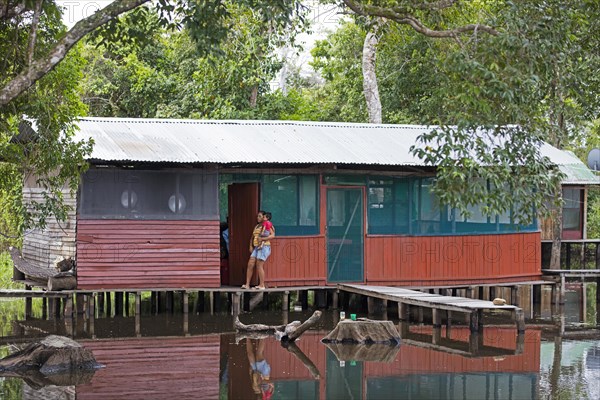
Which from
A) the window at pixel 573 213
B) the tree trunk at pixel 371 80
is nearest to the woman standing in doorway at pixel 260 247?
the tree trunk at pixel 371 80

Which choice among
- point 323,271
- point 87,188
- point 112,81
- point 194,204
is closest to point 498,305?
point 323,271

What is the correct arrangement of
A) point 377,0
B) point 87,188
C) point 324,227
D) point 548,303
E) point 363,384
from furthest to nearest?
1. point 548,303
2. point 324,227
3. point 87,188
4. point 377,0
5. point 363,384

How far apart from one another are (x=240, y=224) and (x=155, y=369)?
28.0 ft

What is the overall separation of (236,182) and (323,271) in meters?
2.58

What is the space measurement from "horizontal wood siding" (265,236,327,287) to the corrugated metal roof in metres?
1.78

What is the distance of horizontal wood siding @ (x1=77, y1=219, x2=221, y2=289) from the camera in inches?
774

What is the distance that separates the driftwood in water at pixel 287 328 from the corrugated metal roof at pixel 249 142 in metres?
3.51

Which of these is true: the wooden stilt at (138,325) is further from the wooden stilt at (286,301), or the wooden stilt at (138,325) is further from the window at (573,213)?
the window at (573,213)

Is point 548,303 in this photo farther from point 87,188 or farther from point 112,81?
point 112,81

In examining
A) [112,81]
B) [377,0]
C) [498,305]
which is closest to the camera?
[377,0]

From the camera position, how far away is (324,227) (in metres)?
21.4

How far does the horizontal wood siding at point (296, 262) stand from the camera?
21094 mm

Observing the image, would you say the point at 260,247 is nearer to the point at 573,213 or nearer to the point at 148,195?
the point at 148,195

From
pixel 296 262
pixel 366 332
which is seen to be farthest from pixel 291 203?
pixel 366 332
